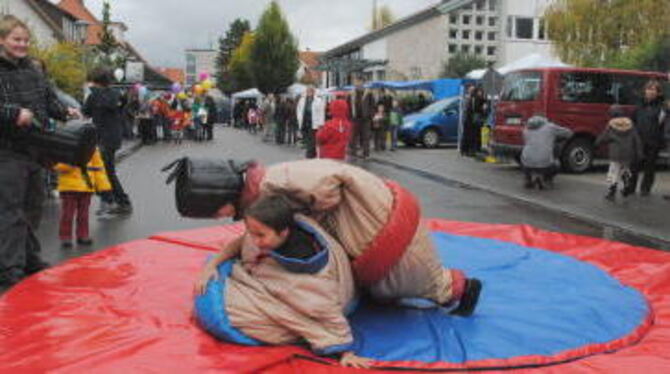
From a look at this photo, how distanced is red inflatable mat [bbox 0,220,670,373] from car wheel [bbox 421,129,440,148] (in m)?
15.9

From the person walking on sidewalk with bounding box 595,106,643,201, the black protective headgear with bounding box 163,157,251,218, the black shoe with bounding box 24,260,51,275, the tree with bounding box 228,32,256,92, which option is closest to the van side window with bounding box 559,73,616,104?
the person walking on sidewalk with bounding box 595,106,643,201

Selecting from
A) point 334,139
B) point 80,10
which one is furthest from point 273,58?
point 334,139

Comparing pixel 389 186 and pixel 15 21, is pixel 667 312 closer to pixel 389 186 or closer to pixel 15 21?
pixel 389 186

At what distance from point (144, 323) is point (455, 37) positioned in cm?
4841

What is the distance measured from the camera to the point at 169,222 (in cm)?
827

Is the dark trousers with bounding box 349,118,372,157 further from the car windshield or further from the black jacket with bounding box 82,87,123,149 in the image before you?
Answer: the black jacket with bounding box 82,87,123,149

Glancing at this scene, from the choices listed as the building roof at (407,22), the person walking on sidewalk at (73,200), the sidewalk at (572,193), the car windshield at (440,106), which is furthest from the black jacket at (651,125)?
the building roof at (407,22)

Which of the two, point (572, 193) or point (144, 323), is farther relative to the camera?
point (572, 193)

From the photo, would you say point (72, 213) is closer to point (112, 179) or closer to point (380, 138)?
point (112, 179)

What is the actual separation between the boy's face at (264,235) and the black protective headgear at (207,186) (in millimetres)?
473

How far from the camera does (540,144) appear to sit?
37.3 feet

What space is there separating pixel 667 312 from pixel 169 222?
5.35 meters

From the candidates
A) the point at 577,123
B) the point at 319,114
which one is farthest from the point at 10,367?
the point at 319,114

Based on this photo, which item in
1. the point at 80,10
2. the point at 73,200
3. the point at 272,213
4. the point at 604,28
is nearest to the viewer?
the point at 272,213
